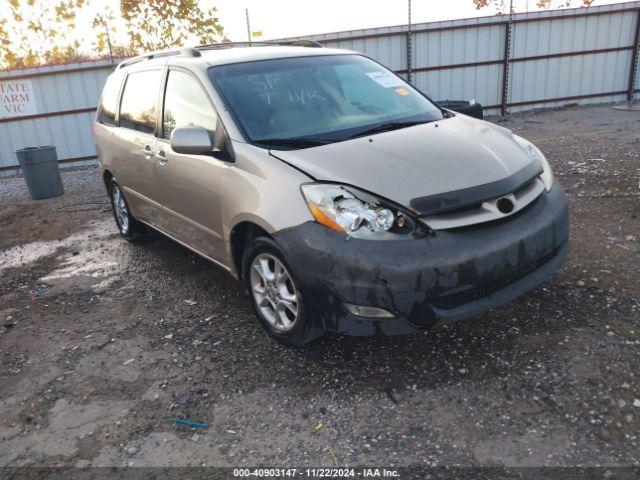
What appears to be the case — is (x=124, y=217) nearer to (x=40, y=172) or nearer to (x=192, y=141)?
(x=192, y=141)

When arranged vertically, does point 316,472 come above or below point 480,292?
below

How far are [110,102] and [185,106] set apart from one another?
2.00 m

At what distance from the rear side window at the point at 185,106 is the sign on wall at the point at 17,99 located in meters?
9.54

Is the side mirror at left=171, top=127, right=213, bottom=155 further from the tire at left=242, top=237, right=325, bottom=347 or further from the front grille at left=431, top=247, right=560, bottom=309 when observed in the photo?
the front grille at left=431, top=247, right=560, bottom=309

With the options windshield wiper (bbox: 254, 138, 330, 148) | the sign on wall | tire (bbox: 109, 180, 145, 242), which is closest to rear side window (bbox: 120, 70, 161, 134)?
tire (bbox: 109, 180, 145, 242)

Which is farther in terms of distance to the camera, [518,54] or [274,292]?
[518,54]

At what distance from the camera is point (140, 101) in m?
4.89

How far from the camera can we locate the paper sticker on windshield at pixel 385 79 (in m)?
4.26

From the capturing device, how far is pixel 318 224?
113 inches

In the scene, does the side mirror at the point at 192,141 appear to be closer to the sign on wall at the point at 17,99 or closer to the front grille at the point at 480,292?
the front grille at the point at 480,292

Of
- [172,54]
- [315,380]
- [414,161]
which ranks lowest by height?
[315,380]

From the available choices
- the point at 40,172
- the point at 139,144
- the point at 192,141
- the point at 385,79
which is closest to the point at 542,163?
the point at 385,79

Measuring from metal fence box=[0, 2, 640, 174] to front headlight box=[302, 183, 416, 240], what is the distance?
1117cm

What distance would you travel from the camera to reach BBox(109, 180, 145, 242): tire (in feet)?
18.7
